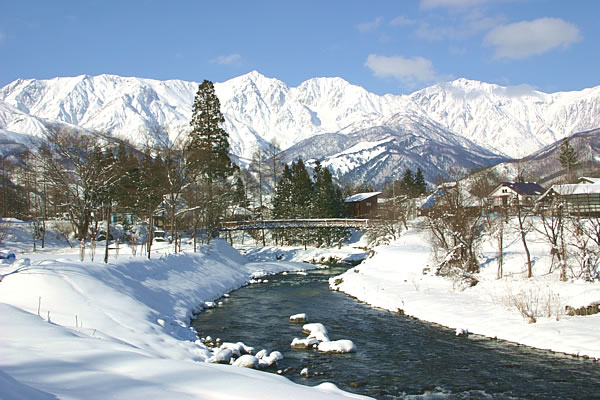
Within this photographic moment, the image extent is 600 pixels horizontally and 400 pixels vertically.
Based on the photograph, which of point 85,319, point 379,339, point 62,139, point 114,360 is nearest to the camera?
point 114,360

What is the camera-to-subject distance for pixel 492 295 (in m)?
24.5

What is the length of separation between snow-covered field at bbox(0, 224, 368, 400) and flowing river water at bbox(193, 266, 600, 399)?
3.07 meters

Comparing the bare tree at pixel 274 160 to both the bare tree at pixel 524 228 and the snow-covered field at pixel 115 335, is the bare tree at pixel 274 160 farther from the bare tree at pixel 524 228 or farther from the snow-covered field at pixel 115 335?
the bare tree at pixel 524 228

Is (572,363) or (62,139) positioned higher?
(62,139)

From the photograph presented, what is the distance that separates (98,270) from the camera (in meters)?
20.1

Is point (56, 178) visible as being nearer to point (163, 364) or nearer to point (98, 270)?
point (98, 270)

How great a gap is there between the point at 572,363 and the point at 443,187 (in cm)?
1857

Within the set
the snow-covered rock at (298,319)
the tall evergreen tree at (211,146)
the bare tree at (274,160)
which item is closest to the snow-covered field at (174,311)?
the snow-covered rock at (298,319)

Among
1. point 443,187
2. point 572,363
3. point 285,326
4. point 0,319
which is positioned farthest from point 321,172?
point 0,319

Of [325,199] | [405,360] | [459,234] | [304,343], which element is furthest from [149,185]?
[405,360]

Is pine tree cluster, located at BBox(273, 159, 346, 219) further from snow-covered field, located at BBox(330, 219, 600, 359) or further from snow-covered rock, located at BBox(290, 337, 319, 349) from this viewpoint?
snow-covered rock, located at BBox(290, 337, 319, 349)

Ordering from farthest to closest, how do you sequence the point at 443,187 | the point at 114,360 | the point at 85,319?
the point at 443,187 < the point at 85,319 < the point at 114,360

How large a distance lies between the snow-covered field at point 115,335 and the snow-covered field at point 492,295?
11.0 m

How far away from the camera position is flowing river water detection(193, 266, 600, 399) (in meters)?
13.1
